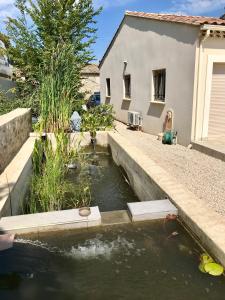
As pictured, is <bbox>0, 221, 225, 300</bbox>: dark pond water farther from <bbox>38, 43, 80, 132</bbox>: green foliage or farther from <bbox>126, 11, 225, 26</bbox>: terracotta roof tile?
<bbox>126, 11, 225, 26</bbox>: terracotta roof tile

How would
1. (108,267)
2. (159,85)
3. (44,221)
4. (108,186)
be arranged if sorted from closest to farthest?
(108,267) < (44,221) < (108,186) < (159,85)

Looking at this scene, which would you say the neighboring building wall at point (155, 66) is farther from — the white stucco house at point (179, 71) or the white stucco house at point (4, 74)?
the white stucco house at point (4, 74)

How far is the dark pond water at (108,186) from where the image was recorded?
533 centimetres

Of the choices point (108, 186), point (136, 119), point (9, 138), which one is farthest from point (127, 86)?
point (9, 138)

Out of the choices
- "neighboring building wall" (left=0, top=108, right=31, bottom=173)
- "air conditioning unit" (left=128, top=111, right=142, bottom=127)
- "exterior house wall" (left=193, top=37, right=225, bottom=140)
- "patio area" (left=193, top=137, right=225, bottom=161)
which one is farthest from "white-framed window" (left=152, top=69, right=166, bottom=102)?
"neighboring building wall" (left=0, top=108, right=31, bottom=173)

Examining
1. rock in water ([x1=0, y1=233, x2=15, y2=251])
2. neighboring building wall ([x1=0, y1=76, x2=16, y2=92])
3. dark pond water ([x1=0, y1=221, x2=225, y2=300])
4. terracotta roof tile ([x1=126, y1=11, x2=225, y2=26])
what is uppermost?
terracotta roof tile ([x1=126, y1=11, x2=225, y2=26])

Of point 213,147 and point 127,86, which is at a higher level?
point 127,86

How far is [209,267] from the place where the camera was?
9.12 ft

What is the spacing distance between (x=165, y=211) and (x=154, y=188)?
97 cm

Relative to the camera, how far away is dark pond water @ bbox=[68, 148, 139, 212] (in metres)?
5.33

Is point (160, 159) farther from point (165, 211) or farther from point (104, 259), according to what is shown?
point (104, 259)

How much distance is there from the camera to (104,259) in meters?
2.99

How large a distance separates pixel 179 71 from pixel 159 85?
1.91 metres

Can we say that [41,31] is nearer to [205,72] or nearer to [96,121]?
[96,121]
